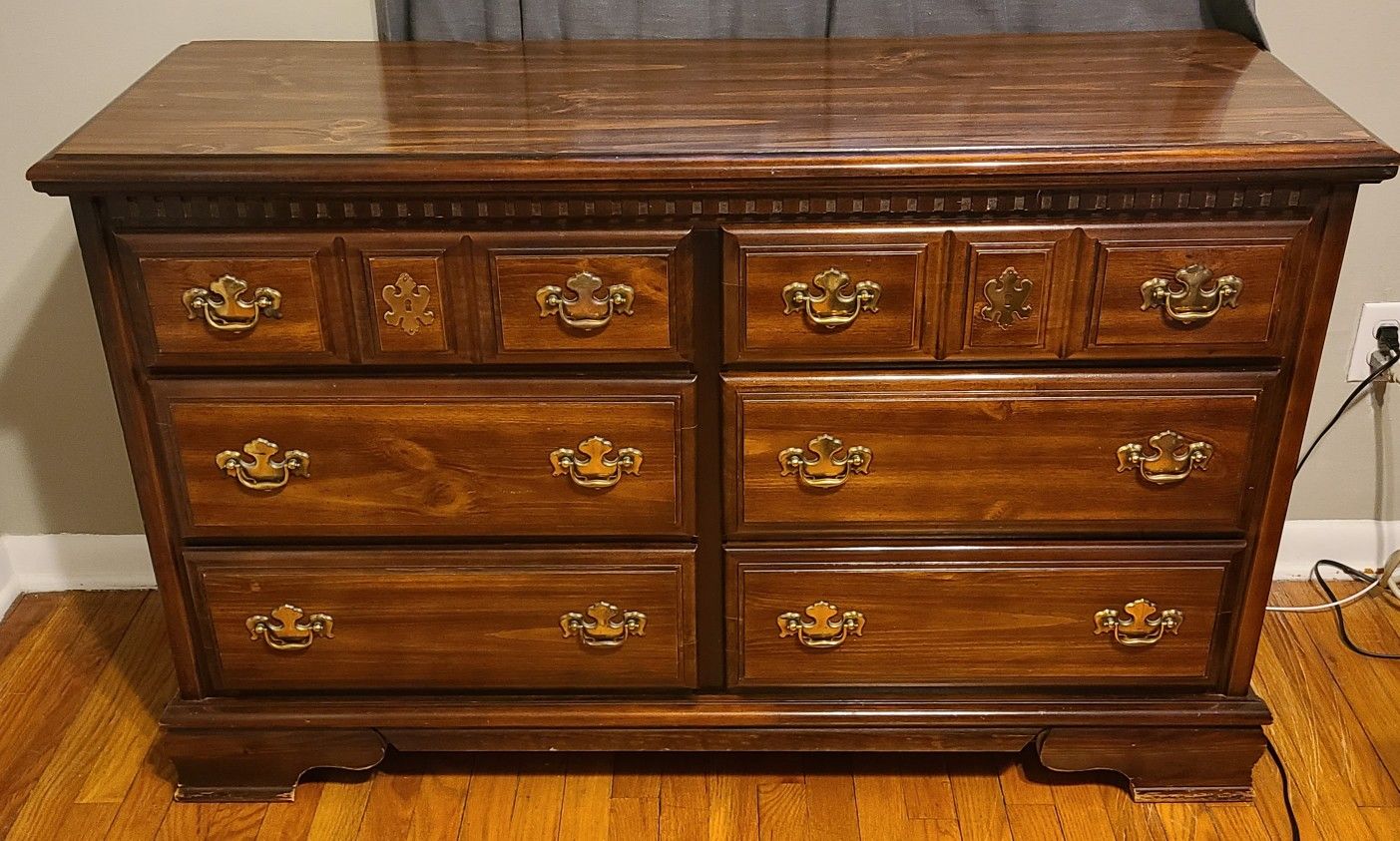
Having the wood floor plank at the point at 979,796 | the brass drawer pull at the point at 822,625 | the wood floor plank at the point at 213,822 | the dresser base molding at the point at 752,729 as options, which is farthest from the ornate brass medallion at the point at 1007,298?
the wood floor plank at the point at 213,822

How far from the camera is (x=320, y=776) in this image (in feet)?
5.57

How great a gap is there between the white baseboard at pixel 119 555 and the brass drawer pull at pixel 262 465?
0.70m

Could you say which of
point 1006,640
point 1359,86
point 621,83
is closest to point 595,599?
point 1006,640

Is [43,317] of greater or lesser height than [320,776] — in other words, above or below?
above

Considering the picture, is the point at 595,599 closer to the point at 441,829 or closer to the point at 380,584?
the point at 380,584

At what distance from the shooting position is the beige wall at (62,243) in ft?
5.54

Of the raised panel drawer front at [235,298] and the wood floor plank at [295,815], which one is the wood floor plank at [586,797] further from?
the raised panel drawer front at [235,298]

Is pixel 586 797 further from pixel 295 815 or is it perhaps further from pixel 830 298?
pixel 830 298

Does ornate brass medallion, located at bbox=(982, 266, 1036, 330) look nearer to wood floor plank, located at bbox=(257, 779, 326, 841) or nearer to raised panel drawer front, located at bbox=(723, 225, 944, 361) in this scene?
raised panel drawer front, located at bbox=(723, 225, 944, 361)

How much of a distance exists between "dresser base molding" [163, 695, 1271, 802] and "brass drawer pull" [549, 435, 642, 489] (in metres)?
0.33

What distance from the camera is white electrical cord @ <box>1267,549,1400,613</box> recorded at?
198cm

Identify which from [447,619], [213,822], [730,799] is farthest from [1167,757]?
[213,822]

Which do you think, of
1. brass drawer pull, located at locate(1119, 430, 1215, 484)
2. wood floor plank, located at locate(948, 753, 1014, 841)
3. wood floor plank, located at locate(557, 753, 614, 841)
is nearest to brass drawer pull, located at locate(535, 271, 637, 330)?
brass drawer pull, located at locate(1119, 430, 1215, 484)

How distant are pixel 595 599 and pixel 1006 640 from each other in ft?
1.60
